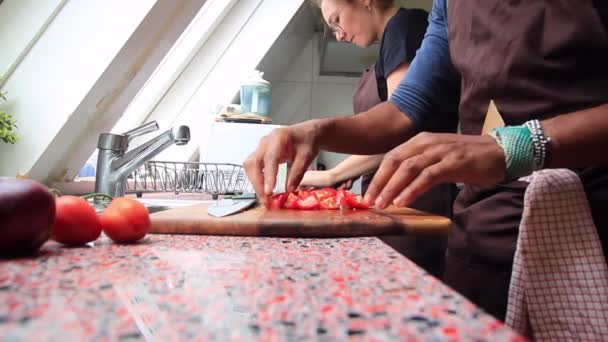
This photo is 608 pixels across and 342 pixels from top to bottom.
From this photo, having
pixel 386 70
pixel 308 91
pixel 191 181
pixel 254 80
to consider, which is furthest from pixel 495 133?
pixel 308 91

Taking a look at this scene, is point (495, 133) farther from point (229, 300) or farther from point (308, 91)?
point (308, 91)

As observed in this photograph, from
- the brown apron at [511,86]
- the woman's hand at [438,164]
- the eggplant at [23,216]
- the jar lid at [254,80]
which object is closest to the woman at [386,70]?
the brown apron at [511,86]

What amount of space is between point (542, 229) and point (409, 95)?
1.71ft

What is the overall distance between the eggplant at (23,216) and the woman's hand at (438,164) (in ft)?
1.37

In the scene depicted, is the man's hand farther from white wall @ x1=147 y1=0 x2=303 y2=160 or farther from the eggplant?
white wall @ x1=147 y1=0 x2=303 y2=160

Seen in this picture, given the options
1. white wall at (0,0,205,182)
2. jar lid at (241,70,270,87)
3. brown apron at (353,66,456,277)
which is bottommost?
brown apron at (353,66,456,277)

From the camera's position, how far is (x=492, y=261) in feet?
2.51

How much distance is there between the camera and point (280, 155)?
2.84 feet

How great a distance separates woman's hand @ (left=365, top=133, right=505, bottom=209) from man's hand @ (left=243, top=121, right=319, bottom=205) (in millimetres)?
274

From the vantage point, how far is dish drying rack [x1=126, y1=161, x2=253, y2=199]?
1.58 metres

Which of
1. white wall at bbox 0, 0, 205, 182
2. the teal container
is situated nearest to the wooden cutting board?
white wall at bbox 0, 0, 205, 182

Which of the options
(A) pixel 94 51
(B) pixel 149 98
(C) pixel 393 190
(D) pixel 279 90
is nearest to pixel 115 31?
(A) pixel 94 51

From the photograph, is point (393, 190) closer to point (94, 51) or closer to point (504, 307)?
point (504, 307)

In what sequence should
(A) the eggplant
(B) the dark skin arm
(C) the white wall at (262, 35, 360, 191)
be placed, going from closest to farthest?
(A) the eggplant < (B) the dark skin arm < (C) the white wall at (262, 35, 360, 191)
